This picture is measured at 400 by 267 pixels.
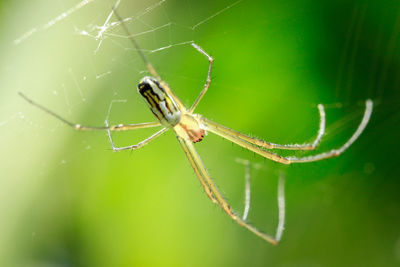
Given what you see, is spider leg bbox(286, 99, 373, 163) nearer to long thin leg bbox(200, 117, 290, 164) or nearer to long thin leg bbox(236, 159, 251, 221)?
long thin leg bbox(200, 117, 290, 164)

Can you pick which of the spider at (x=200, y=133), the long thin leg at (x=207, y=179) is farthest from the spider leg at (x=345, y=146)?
the long thin leg at (x=207, y=179)

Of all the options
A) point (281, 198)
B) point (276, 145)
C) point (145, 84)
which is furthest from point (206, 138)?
point (145, 84)

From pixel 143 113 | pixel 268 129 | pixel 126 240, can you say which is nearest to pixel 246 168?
pixel 268 129

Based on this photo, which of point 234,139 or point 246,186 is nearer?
point 234,139

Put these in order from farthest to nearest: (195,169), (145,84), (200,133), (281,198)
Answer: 1. (281,198)
2. (195,169)
3. (200,133)
4. (145,84)

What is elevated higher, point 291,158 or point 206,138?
point 206,138

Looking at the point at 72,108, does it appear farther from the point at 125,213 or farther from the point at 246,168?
the point at 246,168

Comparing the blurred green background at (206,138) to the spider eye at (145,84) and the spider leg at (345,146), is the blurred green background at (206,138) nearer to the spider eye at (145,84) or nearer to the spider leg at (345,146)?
the spider leg at (345,146)

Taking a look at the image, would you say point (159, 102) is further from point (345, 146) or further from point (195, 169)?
point (345, 146)
